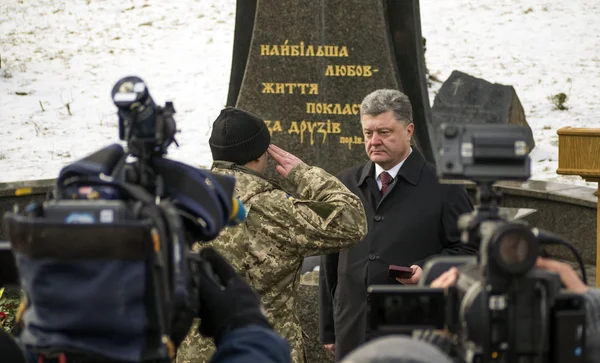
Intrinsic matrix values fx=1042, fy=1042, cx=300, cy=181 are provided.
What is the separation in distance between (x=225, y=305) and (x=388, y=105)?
2701 mm

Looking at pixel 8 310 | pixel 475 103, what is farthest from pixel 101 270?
pixel 475 103

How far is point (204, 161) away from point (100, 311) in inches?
383

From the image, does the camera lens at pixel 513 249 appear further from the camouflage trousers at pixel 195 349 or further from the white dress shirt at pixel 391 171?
the white dress shirt at pixel 391 171

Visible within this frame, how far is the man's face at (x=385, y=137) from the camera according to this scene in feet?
15.7

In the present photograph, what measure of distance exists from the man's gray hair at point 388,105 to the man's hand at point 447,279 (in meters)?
2.60

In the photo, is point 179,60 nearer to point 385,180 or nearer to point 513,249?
point 385,180

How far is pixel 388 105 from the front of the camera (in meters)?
4.80

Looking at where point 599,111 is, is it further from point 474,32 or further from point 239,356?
point 239,356

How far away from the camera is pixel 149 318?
6.42 ft

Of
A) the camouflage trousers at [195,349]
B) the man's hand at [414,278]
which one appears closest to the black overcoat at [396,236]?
the man's hand at [414,278]

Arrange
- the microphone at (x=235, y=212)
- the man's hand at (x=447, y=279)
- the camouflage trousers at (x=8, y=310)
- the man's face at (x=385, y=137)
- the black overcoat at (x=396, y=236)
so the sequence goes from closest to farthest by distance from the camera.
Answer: the man's hand at (x=447, y=279), the microphone at (x=235, y=212), the black overcoat at (x=396, y=236), the man's face at (x=385, y=137), the camouflage trousers at (x=8, y=310)

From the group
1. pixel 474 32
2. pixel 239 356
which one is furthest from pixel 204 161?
pixel 239 356

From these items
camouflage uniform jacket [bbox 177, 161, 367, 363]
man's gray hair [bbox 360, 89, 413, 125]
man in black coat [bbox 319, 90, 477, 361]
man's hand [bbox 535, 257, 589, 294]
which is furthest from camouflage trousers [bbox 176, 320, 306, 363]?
man's hand [bbox 535, 257, 589, 294]

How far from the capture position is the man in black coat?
4676 millimetres
